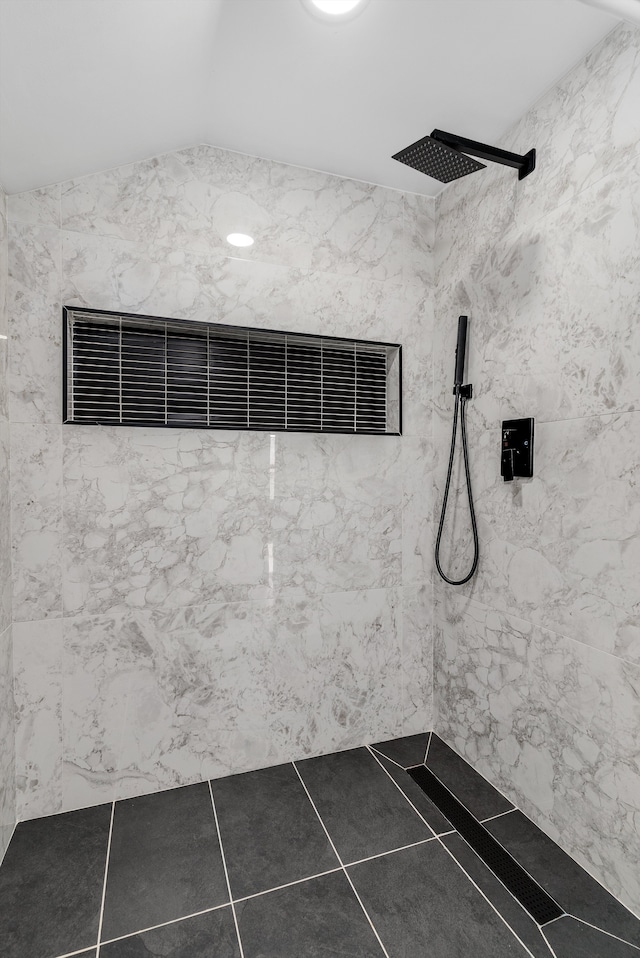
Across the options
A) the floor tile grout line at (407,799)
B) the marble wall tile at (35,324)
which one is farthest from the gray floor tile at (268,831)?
the marble wall tile at (35,324)

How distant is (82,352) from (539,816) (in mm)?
2267

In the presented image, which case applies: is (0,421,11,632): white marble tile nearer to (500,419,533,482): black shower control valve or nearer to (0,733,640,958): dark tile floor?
(0,733,640,958): dark tile floor

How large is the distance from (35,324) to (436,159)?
4.75ft

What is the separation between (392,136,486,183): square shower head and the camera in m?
1.51

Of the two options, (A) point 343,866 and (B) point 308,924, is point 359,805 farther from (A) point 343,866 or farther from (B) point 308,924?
(B) point 308,924

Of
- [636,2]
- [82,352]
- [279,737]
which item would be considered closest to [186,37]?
[82,352]

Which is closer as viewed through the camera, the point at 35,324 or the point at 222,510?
the point at 35,324

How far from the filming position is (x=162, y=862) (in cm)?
156

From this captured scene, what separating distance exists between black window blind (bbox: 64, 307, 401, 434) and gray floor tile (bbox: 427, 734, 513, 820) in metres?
1.41

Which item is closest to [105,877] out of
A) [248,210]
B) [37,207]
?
[37,207]

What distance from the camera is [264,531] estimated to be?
2016 millimetres

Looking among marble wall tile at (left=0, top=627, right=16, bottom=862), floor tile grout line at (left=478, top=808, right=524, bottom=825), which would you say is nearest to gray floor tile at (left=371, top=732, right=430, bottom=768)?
floor tile grout line at (left=478, top=808, right=524, bottom=825)

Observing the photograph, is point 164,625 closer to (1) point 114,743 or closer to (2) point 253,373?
(1) point 114,743

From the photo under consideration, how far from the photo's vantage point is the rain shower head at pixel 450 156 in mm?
1513
